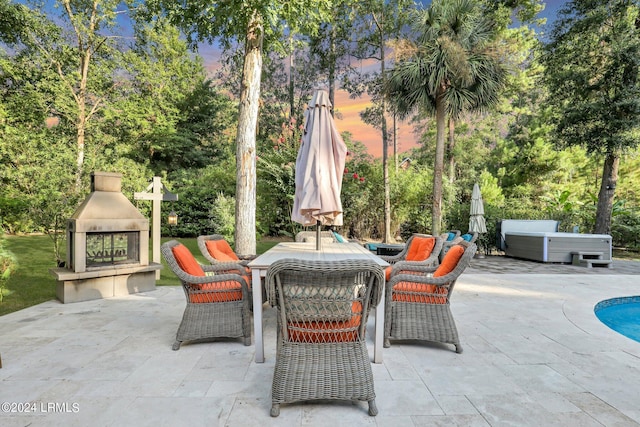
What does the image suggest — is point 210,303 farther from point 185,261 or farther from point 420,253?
point 420,253

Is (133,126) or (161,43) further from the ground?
(161,43)

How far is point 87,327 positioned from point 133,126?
1491cm

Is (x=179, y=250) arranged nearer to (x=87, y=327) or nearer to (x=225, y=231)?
(x=87, y=327)

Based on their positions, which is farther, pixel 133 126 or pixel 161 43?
pixel 161 43

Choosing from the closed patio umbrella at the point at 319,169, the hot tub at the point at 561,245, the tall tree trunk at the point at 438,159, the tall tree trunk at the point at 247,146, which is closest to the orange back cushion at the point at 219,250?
the closed patio umbrella at the point at 319,169

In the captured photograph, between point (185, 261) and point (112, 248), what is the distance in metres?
2.45

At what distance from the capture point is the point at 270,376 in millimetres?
2350

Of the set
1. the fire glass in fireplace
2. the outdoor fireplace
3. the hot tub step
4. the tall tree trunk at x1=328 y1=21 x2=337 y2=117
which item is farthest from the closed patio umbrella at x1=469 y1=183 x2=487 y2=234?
the fire glass in fireplace

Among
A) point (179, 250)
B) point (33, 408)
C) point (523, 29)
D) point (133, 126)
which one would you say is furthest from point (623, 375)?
point (523, 29)

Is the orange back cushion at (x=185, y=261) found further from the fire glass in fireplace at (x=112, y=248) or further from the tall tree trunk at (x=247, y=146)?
the tall tree trunk at (x=247, y=146)

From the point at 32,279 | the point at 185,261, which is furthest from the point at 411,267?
the point at 32,279

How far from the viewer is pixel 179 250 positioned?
299 cm

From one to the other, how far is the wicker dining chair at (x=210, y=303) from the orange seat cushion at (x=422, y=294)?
1321 millimetres

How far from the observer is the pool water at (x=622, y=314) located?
4.15 metres
